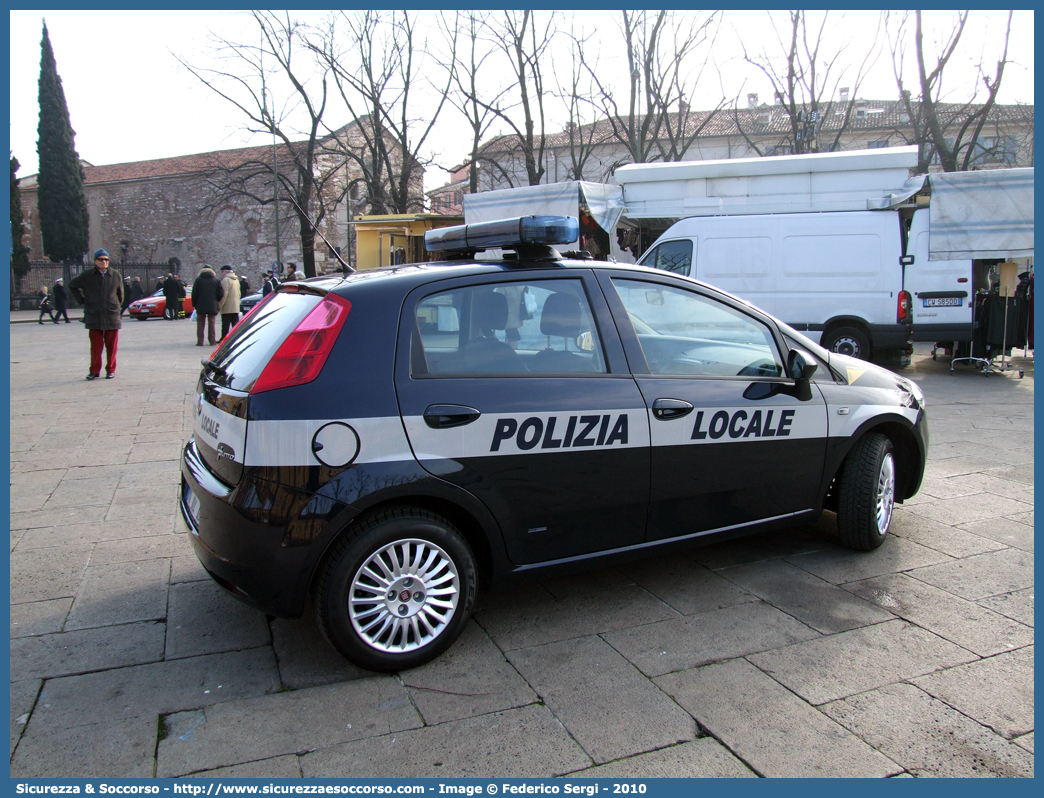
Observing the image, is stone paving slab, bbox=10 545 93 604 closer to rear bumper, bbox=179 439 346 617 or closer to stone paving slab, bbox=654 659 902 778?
rear bumper, bbox=179 439 346 617

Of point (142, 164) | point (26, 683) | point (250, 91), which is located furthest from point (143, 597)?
point (142, 164)

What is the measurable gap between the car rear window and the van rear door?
10393mm

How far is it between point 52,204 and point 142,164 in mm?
10735

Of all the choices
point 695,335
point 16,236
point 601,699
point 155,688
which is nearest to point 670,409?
point 695,335

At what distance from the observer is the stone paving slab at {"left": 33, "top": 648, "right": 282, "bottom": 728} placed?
2.65 m

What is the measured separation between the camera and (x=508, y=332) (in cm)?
320

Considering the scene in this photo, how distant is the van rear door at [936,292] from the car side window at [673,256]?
3.17 metres

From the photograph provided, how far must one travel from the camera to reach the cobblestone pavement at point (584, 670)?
2412 mm

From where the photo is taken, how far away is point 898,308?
1097 cm

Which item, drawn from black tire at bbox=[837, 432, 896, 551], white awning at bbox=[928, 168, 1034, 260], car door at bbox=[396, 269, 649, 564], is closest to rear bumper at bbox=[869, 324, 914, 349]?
white awning at bbox=[928, 168, 1034, 260]

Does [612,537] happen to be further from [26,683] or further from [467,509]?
[26,683]

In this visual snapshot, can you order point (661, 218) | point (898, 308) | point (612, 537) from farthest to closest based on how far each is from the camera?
point (661, 218) < point (898, 308) < point (612, 537)

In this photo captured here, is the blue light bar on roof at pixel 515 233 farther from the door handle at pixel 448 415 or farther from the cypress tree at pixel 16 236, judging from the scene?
the cypress tree at pixel 16 236

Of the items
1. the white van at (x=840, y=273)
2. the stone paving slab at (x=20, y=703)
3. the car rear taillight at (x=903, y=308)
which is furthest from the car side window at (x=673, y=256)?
the stone paving slab at (x=20, y=703)
